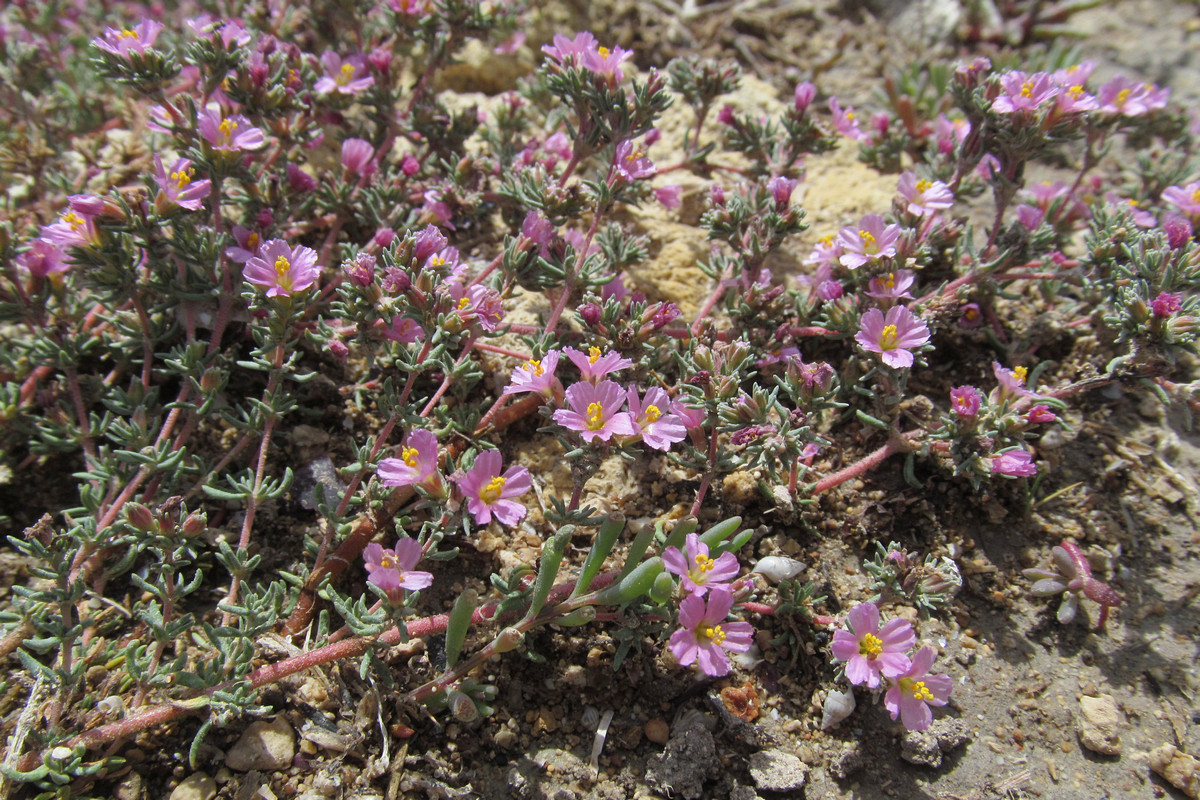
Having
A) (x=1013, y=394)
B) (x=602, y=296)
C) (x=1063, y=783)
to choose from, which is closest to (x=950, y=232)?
(x=1013, y=394)

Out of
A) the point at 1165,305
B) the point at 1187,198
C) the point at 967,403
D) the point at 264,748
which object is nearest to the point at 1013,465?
the point at 967,403

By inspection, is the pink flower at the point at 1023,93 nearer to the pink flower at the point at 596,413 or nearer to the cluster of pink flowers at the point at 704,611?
the pink flower at the point at 596,413

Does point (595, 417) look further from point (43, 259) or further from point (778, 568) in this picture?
point (43, 259)

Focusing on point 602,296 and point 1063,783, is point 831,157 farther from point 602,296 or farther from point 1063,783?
point 1063,783

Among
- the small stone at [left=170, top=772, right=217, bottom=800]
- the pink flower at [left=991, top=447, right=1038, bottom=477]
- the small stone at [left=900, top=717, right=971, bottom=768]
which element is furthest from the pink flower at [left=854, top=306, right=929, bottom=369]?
the small stone at [left=170, top=772, right=217, bottom=800]

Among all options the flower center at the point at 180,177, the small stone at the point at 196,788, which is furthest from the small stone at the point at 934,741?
the flower center at the point at 180,177
